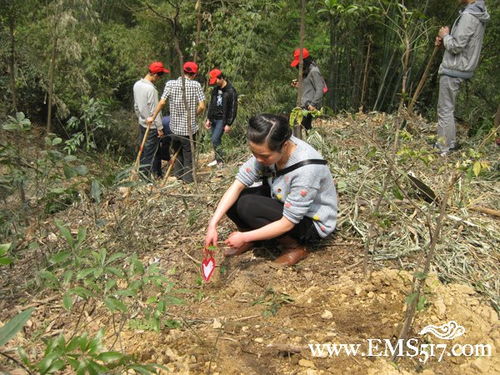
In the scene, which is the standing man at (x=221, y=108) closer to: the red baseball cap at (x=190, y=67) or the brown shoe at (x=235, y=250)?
the red baseball cap at (x=190, y=67)

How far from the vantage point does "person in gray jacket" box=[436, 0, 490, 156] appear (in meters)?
3.62

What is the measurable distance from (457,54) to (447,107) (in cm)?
43

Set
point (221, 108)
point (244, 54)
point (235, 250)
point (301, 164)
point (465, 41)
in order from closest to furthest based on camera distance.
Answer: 1. point (301, 164)
2. point (235, 250)
3. point (465, 41)
4. point (221, 108)
5. point (244, 54)

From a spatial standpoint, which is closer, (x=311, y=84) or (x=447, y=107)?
(x=447, y=107)

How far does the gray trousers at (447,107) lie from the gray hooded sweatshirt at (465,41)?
0.07m

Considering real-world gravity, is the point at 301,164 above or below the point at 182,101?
above

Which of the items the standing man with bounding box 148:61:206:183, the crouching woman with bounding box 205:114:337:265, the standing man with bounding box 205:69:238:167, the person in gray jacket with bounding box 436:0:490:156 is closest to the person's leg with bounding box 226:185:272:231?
the crouching woman with bounding box 205:114:337:265

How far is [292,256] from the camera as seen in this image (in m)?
2.32

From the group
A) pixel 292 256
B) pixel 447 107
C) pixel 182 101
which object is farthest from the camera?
pixel 182 101

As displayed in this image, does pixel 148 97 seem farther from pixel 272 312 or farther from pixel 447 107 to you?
pixel 272 312

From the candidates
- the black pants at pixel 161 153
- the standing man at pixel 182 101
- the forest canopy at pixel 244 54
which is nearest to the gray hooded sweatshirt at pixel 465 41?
the forest canopy at pixel 244 54

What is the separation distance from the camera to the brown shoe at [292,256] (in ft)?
7.58

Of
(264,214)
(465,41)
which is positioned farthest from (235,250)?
(465,41)

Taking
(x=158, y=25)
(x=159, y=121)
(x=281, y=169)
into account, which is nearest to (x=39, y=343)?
(x=281, y=169)
